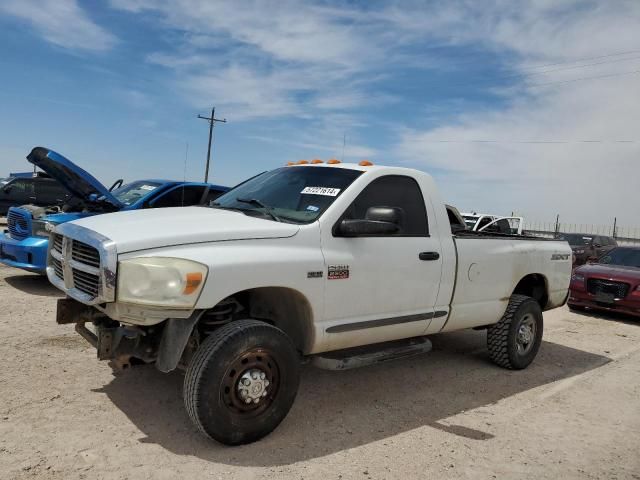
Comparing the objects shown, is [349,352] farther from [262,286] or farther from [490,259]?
[490,259]

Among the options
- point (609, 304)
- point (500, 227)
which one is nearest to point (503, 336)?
point (609, 304)

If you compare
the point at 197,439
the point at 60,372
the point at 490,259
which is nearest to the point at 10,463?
the point at 197,439

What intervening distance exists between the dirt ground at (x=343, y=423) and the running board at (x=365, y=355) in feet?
1.33

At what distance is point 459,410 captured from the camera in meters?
4.57

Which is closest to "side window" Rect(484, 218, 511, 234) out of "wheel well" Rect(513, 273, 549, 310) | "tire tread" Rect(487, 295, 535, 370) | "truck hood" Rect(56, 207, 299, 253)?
"wheel well" Rect(513, 273, 549, 310)

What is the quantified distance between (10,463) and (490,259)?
4.23 metres

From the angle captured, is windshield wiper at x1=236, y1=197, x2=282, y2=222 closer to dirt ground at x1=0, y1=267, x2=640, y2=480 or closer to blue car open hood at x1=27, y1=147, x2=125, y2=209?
dirt ground at x1=0, y1=267, x2=640, y2=480

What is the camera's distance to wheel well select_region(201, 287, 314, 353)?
153 inches

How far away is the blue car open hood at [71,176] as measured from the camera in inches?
280

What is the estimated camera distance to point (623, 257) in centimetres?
1111

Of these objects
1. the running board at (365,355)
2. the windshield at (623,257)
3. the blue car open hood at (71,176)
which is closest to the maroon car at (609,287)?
the windshield at (623,257)

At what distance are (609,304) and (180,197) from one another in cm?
779

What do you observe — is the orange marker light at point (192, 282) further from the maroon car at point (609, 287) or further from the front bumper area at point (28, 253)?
the maroon car at point (609, 287)

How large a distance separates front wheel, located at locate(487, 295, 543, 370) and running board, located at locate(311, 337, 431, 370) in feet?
3.78
